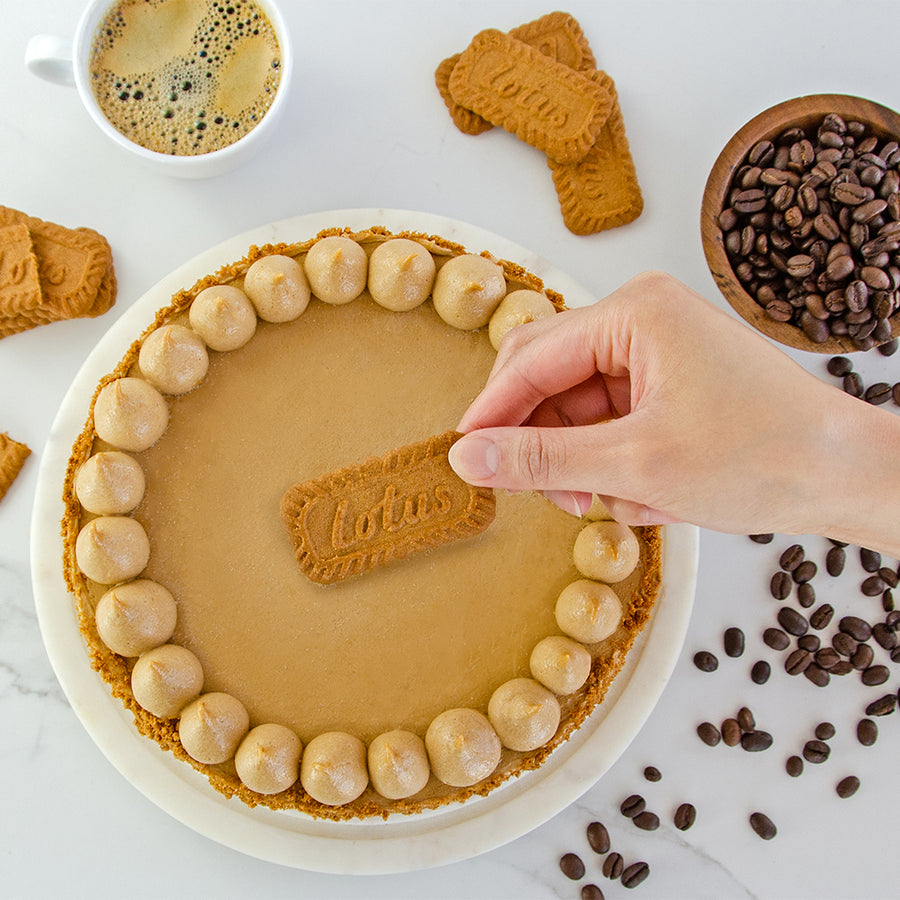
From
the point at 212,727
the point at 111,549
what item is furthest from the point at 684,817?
the point at 111,549

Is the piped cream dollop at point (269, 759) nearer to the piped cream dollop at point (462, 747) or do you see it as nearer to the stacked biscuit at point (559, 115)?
the piped cream dollop at point (462, 747)

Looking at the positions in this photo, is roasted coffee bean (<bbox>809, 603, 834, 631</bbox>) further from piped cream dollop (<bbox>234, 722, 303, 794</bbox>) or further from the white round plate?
piped cream dollop (<bbox>234, 722, 303, 794</bbox>)

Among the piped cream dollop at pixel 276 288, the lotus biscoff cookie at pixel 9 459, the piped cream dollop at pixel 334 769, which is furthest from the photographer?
the lotus biscoff cookie at pixel 9 459

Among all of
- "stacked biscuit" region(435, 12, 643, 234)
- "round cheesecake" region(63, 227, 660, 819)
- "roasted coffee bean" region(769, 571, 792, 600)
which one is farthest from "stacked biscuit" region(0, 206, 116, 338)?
"roasted coffee bean" region(769, 571, 792, 600)

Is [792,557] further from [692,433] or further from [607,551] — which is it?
[692,433]

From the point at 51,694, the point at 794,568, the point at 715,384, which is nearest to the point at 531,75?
the point at 715,384

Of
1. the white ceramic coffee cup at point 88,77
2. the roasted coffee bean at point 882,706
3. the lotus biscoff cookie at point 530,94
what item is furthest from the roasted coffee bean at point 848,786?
the white ceramic coffee cup at point 88,77

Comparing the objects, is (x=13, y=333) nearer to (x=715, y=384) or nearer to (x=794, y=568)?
(x=715, y=384)
